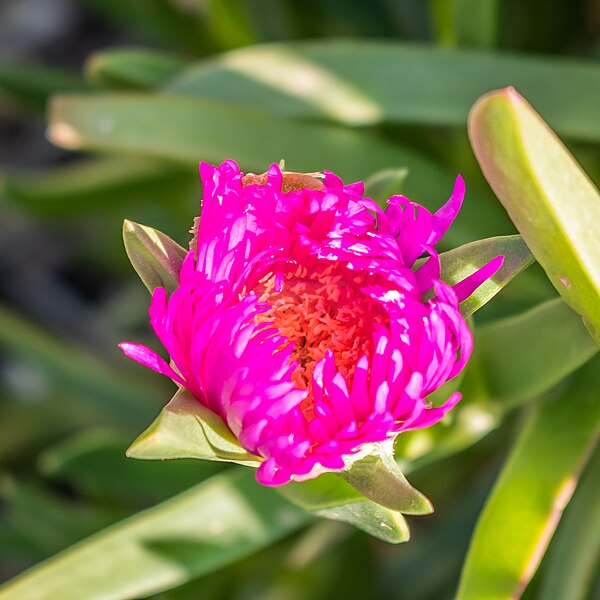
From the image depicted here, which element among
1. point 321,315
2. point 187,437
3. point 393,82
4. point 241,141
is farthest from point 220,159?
point 187,437

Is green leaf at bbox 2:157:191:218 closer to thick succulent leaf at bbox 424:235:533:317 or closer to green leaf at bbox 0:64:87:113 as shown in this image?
green leaf at bbox 0:64:87:113

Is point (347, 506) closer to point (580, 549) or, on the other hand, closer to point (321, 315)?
point (321, 315)

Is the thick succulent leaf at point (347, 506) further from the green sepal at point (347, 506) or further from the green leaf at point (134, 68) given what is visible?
the green leaf at point (134, 68)

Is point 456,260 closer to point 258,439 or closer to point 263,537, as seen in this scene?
point 258,439

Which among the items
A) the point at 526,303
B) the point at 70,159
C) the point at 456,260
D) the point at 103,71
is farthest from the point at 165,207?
the point at 456,260

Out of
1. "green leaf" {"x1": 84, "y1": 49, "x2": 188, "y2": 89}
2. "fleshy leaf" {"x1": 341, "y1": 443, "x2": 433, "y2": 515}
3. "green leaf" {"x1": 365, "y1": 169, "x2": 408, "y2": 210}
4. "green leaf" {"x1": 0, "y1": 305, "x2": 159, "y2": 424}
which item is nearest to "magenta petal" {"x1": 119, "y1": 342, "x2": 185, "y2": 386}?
"fleshy leaf" {"x1": 341, "y1": 443, "x2": 433, "y2": 515}

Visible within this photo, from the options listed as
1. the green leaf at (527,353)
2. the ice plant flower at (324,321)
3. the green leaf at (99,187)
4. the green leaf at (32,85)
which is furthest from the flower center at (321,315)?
the green leaf at (32,85)
